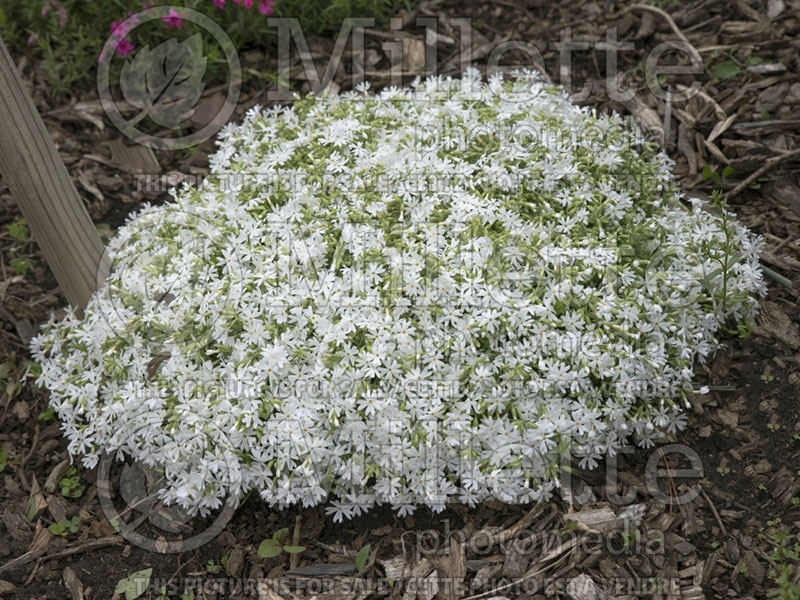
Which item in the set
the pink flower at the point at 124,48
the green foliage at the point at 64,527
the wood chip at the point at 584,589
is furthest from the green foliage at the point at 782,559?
the pink flower at the point at 124,48

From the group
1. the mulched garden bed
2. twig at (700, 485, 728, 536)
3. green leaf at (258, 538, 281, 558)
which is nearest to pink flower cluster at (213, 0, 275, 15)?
the mulched garden bed

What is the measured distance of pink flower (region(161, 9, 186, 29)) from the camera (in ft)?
20.3

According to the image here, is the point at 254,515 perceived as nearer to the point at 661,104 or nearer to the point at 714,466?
the point at 714,466

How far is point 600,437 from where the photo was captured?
3.95 metres

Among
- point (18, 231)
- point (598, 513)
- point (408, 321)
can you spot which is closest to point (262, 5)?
point (18, 231)

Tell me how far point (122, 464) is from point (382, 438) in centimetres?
187

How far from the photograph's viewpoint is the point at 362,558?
3.94 m

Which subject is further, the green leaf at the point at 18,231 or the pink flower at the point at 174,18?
the pink flower at the point at 174,18

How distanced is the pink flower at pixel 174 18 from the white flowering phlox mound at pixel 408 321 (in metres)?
2.41

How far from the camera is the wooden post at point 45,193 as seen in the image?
4.02 m

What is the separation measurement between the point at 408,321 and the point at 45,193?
2382 mm

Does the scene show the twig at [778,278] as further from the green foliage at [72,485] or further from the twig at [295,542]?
the green foliage at [72,485]

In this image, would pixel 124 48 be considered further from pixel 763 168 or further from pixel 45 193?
pixel 763 168

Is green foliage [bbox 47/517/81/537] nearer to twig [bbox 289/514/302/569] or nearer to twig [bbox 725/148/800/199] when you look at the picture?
twig [bbox 289/514/302/569]
